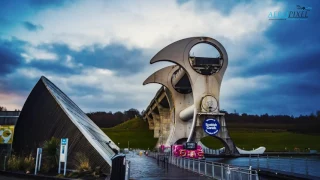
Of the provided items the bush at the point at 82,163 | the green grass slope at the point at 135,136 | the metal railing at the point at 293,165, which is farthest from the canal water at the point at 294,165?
the green grass slope at the point at 135,136

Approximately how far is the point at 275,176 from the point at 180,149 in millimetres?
19658

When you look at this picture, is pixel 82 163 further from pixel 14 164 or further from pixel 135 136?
pixel 135 136

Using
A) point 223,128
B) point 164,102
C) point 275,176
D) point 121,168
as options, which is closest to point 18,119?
point 121,168

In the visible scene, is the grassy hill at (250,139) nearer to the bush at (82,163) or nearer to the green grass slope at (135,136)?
the green grass slope at (135,136)

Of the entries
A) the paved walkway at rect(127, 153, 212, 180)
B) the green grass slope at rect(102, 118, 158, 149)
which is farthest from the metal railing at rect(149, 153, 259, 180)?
the green grass slope at rect(102, 118, 158, 149)

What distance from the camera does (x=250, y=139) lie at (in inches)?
3521

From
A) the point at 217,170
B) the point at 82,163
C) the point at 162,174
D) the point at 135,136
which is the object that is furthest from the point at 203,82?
the point at 135,136

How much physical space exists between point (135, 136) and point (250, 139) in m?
52.0

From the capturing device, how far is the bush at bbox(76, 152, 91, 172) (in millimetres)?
14812

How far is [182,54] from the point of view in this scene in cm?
4694

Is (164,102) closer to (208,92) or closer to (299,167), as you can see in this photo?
(208,92)

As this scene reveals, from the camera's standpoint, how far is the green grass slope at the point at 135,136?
104 meters

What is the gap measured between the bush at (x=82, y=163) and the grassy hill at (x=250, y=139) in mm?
53428

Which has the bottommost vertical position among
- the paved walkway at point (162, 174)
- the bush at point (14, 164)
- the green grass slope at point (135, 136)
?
the paved walkway at point (162, 174)
